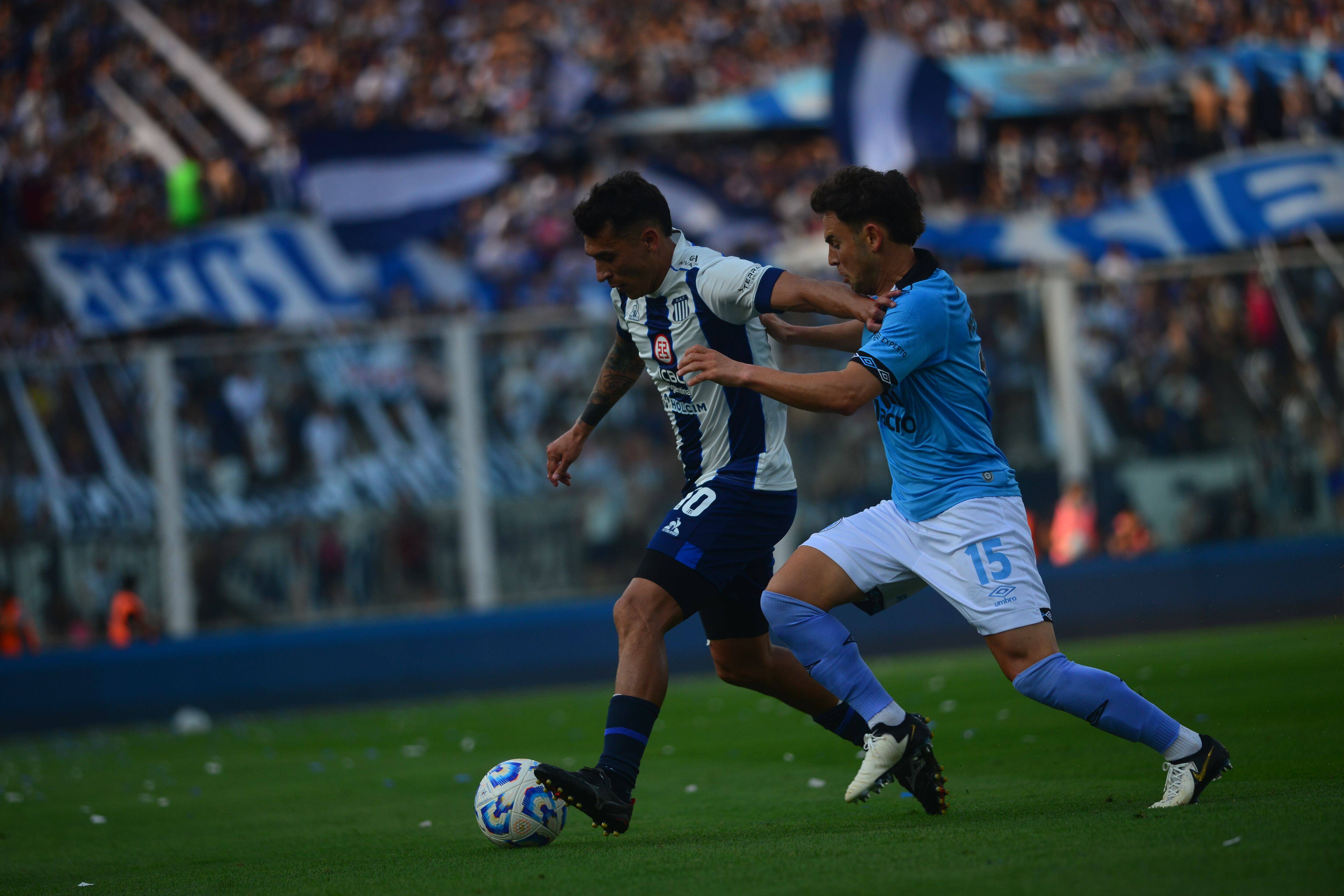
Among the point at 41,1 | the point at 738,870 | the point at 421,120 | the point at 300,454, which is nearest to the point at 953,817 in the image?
the point at 738,870

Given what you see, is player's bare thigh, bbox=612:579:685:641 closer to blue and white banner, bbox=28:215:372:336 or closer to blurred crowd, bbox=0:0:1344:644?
blurred crowd, bbox=0:0:1344:644

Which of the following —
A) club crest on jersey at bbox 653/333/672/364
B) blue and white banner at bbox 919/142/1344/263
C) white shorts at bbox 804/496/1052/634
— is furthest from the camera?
blue and white banner at bbox 919/142/1344/263

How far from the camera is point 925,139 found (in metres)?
18.8

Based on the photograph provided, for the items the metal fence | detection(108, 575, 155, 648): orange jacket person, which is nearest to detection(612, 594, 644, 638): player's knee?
the metal fence

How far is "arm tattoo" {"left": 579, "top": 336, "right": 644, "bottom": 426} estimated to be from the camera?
18.8 feet

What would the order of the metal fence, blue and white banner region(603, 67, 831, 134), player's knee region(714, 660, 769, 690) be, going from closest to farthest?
player's knee region(714, 660, 769, 690) < the metal fence < blue and white banner region(603, 67, 831, 134)

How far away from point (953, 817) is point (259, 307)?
50.1 ft

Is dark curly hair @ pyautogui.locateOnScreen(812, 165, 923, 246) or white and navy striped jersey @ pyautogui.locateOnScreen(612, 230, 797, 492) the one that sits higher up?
dark curly hair @ pyautogui.locateOnScreen(812, 165, 923, 246)

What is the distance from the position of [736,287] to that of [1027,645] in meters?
1.55

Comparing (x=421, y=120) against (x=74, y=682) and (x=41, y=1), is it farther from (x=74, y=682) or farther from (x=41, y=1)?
(x=74, y=682)

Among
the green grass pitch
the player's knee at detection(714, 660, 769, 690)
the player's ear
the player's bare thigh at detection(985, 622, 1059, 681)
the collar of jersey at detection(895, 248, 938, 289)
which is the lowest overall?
the green grass pitch

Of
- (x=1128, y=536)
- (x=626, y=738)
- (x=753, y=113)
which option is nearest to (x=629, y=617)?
(x=626, y=738)

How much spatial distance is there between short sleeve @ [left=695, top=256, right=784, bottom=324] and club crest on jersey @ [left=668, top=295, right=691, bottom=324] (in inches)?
2.6

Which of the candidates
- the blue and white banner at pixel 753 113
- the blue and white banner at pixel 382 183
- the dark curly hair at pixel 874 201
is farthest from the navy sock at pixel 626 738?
the blue and white banner at pixel 753 113
